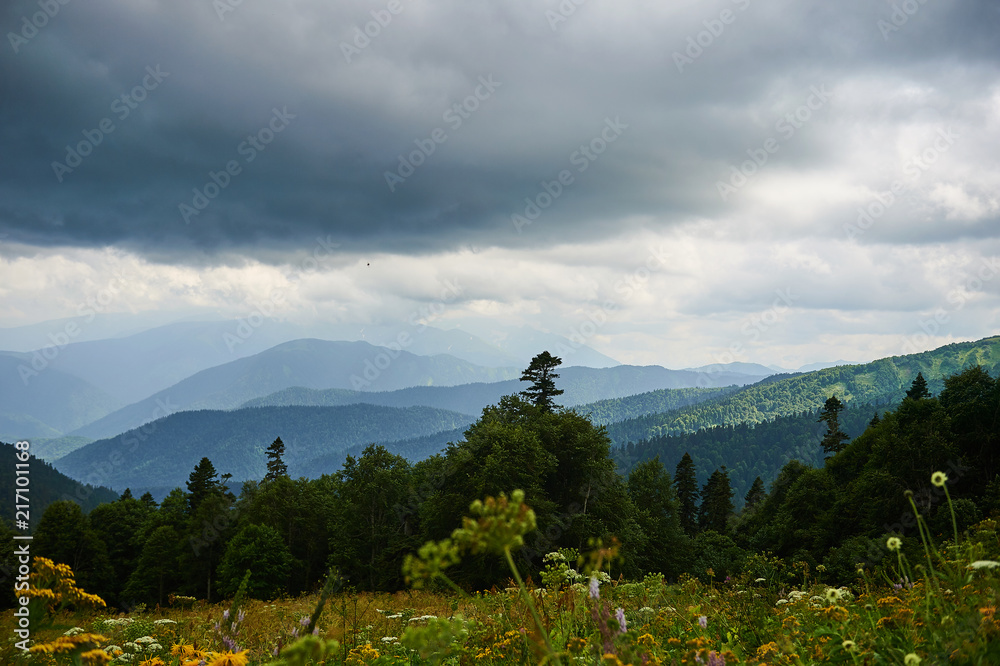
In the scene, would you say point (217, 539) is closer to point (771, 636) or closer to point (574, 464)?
point (574, 464)

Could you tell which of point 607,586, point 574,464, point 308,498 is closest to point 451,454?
point 574,464

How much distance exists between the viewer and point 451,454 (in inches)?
1373

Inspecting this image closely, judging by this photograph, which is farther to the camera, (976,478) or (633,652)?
(976,478)

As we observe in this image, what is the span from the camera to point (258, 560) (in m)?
43.3

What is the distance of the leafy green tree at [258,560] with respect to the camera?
43.2m

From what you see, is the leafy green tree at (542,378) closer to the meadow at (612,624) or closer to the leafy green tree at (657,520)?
the leafy green tree at (657,520)

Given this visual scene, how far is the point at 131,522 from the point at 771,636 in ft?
233

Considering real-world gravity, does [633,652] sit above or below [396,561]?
above

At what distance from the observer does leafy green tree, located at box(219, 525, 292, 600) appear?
43.2 m

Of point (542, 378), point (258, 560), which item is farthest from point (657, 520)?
point (258, 560)

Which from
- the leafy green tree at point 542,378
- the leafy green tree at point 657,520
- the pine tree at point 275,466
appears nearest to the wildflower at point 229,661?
the leafy green tree at point 657,520

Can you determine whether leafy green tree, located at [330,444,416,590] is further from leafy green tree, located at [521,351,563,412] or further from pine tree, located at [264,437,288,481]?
pine tree, located at [264,437,288,481]

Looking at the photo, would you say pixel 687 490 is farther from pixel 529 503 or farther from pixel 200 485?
pixel 200 485

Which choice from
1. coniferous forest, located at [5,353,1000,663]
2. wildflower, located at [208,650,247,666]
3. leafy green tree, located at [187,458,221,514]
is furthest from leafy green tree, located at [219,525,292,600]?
wildflower, located at [208,650,247,666]
